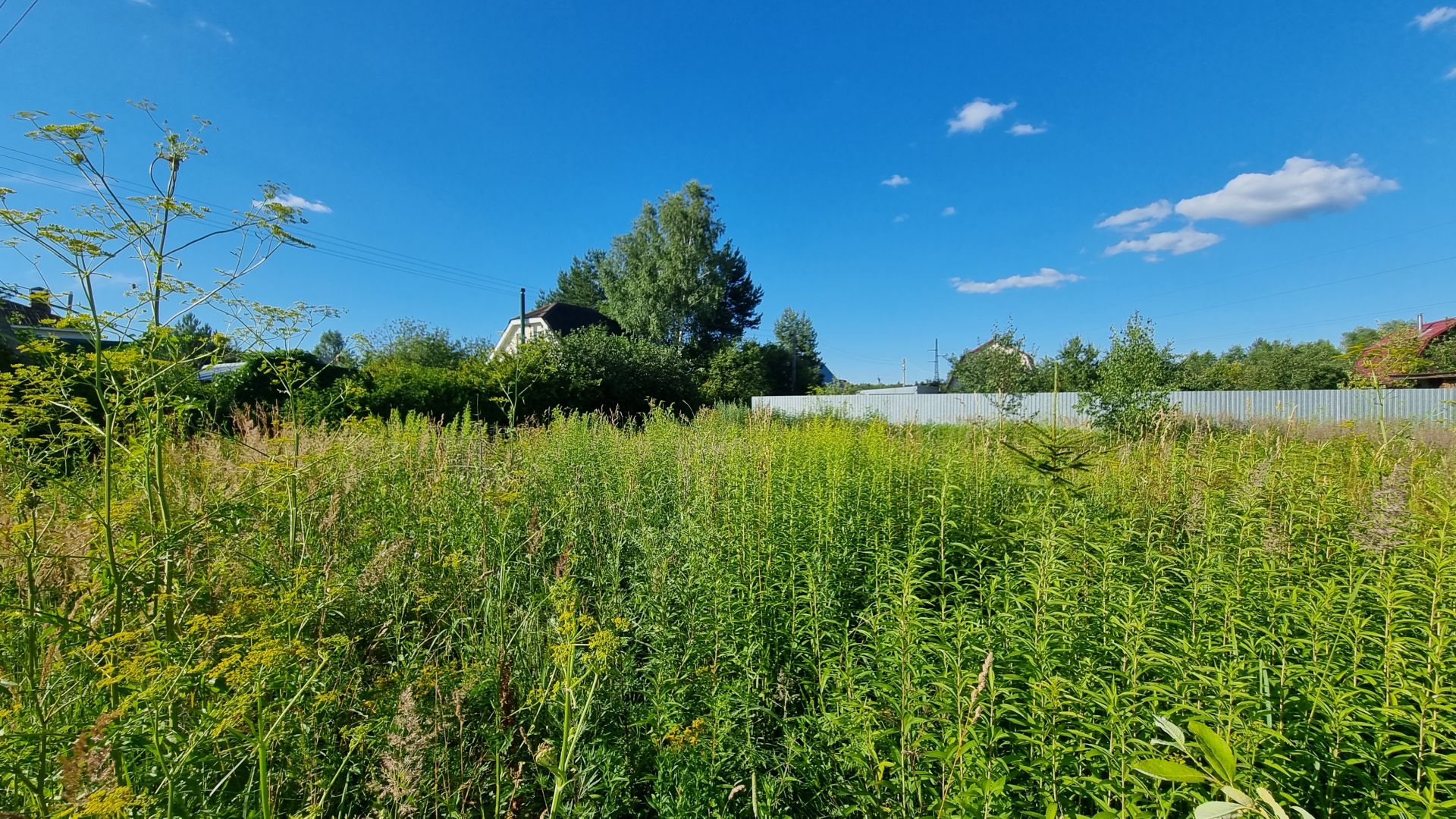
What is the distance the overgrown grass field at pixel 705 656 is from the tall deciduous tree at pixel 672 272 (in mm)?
24605

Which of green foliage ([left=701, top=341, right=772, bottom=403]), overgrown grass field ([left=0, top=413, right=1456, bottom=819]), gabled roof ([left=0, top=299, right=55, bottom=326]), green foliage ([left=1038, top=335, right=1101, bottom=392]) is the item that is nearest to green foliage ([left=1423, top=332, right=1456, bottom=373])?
green foliage ([left=1038, top=335, right=1101, bottom=392])

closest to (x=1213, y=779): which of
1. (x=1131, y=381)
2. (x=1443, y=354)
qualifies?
(x=1131, y=381)

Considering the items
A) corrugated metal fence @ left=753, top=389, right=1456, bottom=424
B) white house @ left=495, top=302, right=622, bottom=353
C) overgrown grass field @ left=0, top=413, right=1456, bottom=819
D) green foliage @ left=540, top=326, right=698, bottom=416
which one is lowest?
overgrown grass field @ left=0, top=413, right=1456, bottom=819

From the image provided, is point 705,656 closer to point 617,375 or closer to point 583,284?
point 617,375

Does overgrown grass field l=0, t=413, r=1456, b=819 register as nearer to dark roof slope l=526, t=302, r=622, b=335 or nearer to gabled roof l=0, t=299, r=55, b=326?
gabled roof l=0, t=299, r=55, b=326

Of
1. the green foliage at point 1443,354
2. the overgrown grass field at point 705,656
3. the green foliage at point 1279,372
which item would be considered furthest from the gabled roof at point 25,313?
the green foliage at point 1443,354

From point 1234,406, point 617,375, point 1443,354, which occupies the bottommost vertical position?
point 1234,406

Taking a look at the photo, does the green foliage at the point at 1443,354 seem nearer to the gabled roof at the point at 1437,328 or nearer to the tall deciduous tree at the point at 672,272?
the gabled roof at the point at 1437,328

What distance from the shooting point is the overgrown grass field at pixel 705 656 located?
126 centimetres

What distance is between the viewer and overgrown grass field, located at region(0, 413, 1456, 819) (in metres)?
1.26

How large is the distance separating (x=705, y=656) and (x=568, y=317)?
30.3 m

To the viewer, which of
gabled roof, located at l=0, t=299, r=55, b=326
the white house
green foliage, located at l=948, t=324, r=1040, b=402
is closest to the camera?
gabled roof, located at l=0, t=299, r=55, b=326

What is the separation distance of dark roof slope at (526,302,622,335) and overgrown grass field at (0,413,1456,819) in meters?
26.7

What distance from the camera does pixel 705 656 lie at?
2139 mm
